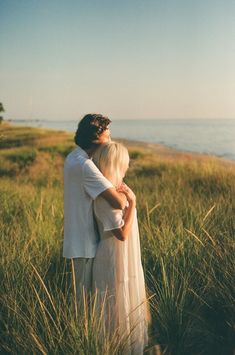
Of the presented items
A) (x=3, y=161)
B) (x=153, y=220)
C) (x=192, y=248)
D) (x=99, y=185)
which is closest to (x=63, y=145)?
(x=3, y=161)

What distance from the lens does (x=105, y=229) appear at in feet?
10.3

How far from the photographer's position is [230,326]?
11.9ft

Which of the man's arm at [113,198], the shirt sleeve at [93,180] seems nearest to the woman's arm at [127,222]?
the man's arm at [113,198]

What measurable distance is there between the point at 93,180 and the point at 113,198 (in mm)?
150

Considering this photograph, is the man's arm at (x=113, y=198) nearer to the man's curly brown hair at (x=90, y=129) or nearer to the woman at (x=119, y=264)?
the woman at (x=119, y=264)

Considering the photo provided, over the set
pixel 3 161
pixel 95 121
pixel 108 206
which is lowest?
pixel 3 161

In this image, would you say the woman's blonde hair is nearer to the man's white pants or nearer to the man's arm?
the man's arm

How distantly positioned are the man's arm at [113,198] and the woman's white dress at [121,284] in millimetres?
93

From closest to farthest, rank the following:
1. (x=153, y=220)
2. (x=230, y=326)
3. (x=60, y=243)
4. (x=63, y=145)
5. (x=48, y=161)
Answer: (x=230, y=326) < (x=60, y=243) < (x=153, y=220) < (x=48, y=161) < (x=63, y=145)

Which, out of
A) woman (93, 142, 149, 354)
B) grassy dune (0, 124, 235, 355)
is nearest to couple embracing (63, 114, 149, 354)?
woman (93, 142, 149, 354)

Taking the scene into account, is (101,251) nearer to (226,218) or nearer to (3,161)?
(226,218)

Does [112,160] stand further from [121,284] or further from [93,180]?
[121,284]

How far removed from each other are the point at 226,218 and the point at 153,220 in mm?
1001

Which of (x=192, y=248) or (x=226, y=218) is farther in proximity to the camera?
Answer: (x=226, y=218)
